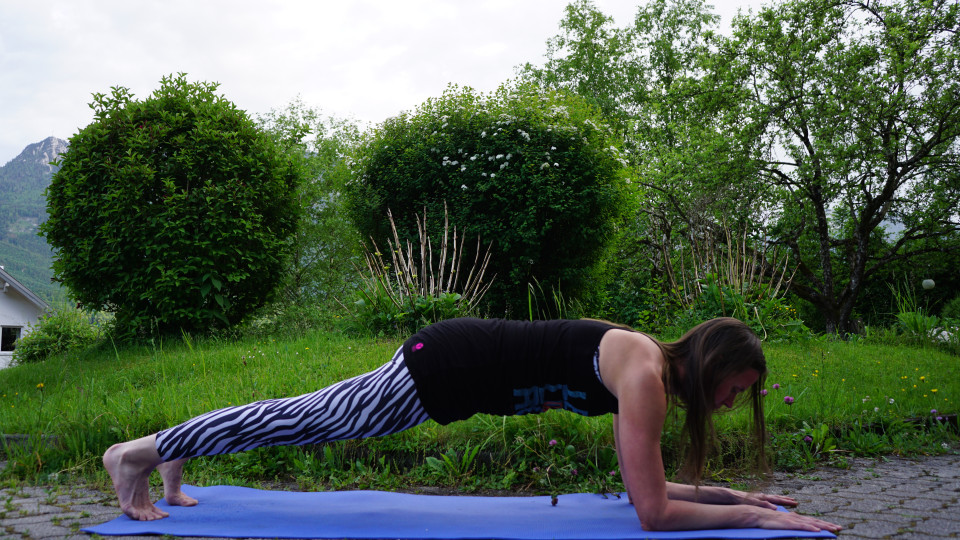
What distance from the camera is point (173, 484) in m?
2.62

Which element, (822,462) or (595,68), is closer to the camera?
(822,462)

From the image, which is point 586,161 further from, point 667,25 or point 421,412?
point 667,25

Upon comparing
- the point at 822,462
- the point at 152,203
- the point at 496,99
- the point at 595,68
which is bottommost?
the point at 822,462

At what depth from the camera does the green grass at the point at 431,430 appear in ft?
10.7

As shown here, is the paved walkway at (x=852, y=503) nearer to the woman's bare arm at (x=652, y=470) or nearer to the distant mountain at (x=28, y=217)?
the woman's bare arm at (x=652, y=470)

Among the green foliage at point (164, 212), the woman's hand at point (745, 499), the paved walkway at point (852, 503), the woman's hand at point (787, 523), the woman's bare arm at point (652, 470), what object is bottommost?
the paved walkway at point (852, 503)

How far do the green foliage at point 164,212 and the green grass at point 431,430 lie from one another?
68.7 inches

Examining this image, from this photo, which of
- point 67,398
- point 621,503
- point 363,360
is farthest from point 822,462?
point 67,398

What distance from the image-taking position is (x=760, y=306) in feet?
23.1

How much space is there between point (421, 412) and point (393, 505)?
585mm

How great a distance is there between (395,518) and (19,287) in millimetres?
24841

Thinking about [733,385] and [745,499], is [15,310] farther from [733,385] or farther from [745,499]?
[733,385]

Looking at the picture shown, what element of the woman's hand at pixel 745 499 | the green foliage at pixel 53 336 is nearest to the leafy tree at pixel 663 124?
the woman's hand at pixel 745 499

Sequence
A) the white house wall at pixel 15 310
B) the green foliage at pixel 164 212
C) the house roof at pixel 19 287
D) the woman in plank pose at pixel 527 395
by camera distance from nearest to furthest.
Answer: the woman in plank pose at pixel 527 395 < the green foliage at pixel 164 212 < the house roof at pixel 19 287 < the white house wall at pixel 15 310
